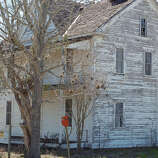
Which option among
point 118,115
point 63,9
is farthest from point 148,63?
point 63,9

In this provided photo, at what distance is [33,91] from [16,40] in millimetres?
2250

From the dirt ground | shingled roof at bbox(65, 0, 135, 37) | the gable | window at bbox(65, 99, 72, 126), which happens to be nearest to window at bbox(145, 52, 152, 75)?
the gable

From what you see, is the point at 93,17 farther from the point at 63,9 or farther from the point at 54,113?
the point at 54,113

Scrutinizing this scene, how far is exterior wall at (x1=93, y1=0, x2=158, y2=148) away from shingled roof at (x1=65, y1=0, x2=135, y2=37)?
0.41 m

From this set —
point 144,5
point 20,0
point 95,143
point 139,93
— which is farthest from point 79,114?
point 144,5

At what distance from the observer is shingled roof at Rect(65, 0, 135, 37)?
2162 centimetres

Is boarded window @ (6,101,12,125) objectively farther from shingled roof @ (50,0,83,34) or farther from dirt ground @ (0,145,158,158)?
shingled roof @ (50,0,83,34)

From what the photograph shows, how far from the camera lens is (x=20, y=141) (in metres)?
22.7

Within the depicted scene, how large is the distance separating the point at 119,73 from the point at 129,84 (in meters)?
1.07

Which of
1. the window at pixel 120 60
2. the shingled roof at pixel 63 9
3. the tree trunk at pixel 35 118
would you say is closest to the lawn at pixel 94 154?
the tree trunk at pixel 35 118

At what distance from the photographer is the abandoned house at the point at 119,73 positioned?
837 inches

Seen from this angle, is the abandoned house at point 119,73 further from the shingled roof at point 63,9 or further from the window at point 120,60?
the shingled roof at point 63,9

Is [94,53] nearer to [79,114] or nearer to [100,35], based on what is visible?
[100,35]

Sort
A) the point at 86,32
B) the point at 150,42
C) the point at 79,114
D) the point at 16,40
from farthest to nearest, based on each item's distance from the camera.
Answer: the point at 150,42
the point at 86,32
the point at 79,114
the point at 16,40
